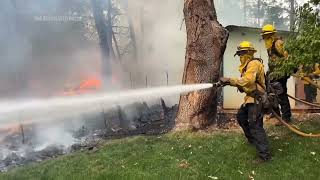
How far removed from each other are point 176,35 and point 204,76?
1270cm

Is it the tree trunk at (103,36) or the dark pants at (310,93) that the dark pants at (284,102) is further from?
the tree trunk at (103,36)

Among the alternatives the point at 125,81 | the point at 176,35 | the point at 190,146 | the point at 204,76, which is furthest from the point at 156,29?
the point at 190,146

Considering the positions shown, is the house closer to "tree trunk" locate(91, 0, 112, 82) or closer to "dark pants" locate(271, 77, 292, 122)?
"dark pants" locate(271, 77, 292, 122)

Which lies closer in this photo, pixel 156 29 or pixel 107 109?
pixel 107 109

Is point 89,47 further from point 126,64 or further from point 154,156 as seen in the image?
point 154,156

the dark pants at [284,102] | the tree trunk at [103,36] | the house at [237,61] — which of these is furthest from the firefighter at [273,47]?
the tree trunk at [103,36]

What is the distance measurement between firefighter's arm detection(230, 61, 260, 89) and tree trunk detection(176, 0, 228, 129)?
226cm

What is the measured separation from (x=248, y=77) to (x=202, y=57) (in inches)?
96.6

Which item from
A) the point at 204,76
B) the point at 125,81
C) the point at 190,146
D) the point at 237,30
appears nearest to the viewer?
the point at 190,146

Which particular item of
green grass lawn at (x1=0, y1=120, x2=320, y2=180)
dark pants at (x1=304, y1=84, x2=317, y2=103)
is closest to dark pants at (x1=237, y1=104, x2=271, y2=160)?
green grass lawn at (x1=0, y1=120, x2=320, y2=180)

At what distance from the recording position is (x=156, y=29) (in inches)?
866

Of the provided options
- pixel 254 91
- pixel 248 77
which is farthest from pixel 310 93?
pixel 248 77

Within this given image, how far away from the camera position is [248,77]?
252 inches

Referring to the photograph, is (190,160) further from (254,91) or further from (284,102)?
(284,102)
